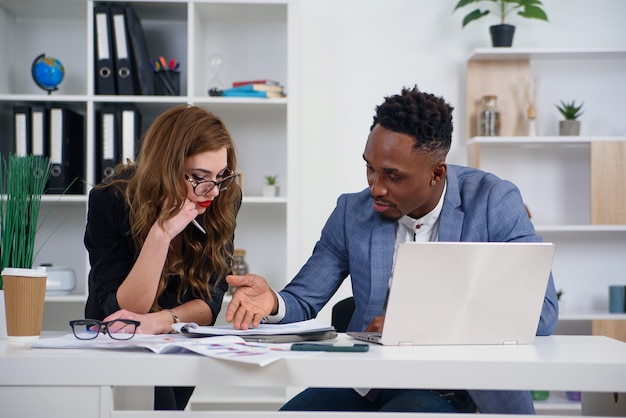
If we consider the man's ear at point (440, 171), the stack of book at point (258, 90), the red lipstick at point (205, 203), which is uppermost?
the stack of book at point (258, 90)

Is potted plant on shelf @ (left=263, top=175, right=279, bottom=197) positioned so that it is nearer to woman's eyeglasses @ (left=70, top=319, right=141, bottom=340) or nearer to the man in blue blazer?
the man in blue blazer

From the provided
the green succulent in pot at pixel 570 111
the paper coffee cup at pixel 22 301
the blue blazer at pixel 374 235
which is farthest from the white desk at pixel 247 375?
the green succulent in pot at pixel 570 111

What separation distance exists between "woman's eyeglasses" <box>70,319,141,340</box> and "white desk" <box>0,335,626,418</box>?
0.64 feet

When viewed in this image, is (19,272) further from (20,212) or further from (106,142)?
(106,142)

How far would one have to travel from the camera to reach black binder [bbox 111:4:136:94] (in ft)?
10.7

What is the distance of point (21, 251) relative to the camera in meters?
1.50

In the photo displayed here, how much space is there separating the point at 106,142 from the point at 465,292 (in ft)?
7.53

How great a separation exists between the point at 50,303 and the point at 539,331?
2.52 metres

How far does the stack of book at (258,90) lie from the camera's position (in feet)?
11.0

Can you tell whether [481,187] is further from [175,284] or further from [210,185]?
[175,284]

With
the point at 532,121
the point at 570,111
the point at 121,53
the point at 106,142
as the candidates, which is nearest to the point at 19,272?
the point at 106,142

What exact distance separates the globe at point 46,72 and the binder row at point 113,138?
262 millimetres

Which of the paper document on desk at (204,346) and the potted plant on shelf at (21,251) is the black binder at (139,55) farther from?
the paper document on desk at (204,346)

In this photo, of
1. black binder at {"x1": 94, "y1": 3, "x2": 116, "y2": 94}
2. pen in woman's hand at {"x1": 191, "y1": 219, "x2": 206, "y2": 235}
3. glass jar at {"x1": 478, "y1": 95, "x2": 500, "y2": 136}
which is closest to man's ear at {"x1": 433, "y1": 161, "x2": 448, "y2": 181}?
pen in woman's hand at {"x1": 191, "y1": 219, "x2": 206, "y2": 235}
